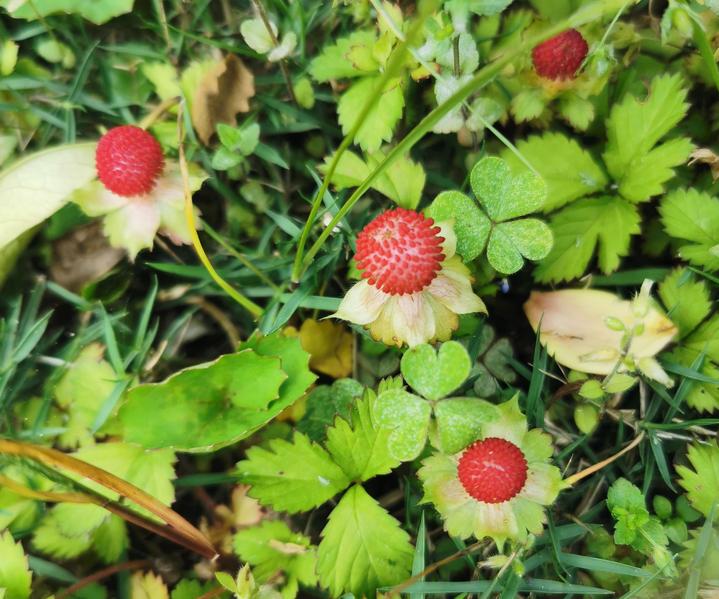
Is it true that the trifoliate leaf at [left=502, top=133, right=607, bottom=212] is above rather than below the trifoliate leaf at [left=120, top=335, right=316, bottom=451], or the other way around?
above

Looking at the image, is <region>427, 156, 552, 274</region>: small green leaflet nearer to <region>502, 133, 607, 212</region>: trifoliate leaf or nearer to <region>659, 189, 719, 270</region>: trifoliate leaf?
<region>502, 133, 607, 212</region>: trifoliate leaf

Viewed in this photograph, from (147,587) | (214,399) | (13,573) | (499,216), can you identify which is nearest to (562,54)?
(499,216)

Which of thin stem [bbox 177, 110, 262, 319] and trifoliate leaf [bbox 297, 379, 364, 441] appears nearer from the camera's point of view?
thin stem [bbox 177, 110, 262, 319]

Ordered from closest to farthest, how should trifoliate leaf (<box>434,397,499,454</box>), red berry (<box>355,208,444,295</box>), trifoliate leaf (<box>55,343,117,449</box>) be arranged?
red berry (<box>355,208,444,295</box>) < trifoliate leaf (<box>434,397,499,454</box>) < trifoliate leaf (<box>55,343,117,449</box>)

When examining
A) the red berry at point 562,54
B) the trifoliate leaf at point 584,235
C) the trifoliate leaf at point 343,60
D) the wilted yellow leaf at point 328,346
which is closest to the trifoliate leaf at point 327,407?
the wilted yellow leaf at point 328,346

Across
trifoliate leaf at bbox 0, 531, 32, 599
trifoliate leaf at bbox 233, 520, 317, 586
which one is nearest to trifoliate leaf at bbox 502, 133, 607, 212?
trifoliate leaf at bbox 233, 520, 317, 586

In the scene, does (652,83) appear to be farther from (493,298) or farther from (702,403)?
(702,403)
